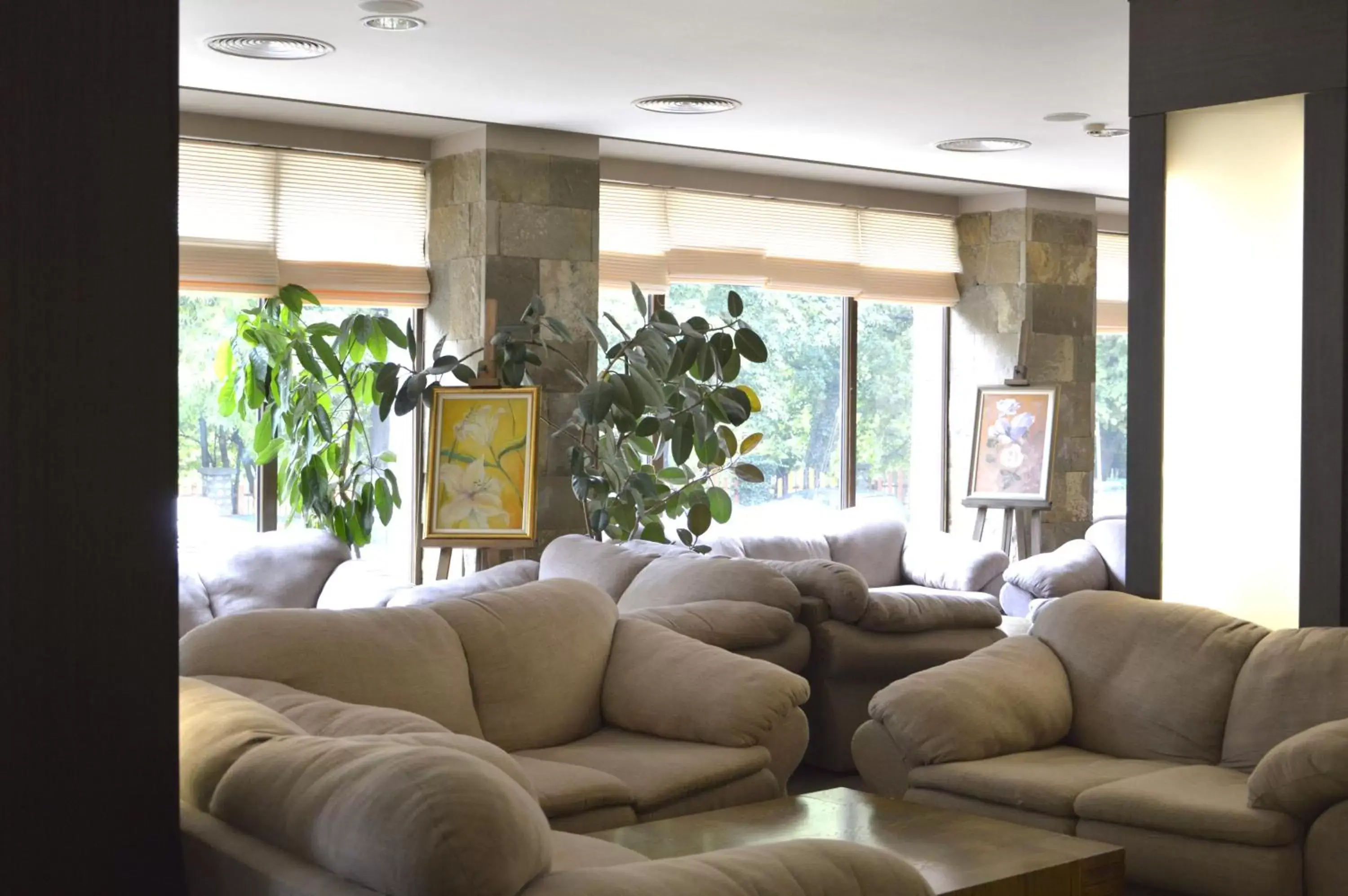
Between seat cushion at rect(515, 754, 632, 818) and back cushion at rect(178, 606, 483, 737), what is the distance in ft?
1.06

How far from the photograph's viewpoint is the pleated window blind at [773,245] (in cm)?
830

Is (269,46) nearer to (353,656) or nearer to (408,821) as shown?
(353,656)

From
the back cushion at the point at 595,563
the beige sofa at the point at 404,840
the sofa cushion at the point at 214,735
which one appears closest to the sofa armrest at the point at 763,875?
the beige sofa at the point at 404,840

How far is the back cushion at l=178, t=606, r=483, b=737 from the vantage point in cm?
343

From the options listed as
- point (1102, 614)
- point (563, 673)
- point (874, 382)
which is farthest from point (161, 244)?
point (874, 382)

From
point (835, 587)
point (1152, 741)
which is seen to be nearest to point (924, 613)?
point (835, 587)

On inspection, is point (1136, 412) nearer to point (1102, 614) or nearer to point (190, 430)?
point (1102, 614)

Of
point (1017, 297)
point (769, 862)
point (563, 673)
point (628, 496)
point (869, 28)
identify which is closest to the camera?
point (769, 862)

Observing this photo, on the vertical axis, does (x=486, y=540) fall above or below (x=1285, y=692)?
above

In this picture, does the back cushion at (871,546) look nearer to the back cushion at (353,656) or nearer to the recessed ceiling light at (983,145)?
Answer: the recessed ceiling light at (983,145)

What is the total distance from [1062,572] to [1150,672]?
13.5 feet

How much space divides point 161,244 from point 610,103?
15.7 ft

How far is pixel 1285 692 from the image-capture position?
391cm

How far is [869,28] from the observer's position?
5.31 metres
